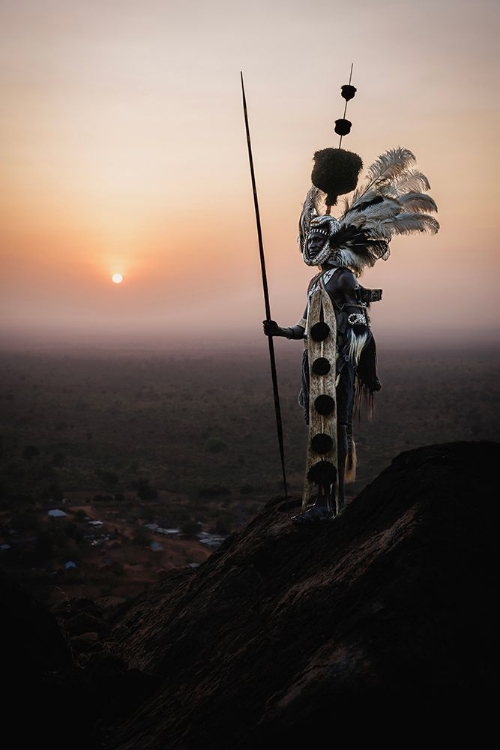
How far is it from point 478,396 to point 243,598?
1860 inches

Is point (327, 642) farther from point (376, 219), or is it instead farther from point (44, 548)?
point (44, 548)

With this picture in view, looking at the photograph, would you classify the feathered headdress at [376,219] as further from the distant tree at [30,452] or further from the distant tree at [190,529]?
the distant tree at [30,452]

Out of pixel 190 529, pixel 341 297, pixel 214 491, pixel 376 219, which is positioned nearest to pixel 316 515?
pixel 341 297

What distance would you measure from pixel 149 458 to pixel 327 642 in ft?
84.4

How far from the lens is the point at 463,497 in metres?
3.51

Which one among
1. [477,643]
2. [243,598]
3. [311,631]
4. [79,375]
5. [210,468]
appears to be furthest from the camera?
[79,375]

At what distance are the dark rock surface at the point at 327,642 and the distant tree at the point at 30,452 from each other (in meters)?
22.0

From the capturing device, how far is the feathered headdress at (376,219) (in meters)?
5.57

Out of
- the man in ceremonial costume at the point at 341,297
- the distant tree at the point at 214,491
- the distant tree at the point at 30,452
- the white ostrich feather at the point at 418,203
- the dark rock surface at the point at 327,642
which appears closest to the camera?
the dark rock surface at the point at 327,642

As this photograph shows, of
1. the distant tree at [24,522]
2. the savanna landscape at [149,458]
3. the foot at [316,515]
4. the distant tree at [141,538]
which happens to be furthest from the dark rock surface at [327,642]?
the distant tree at [24,522]

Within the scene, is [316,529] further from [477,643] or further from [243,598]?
[477,643]

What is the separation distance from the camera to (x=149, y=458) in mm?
27828

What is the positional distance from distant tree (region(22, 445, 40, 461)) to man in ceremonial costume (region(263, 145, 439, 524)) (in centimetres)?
2358

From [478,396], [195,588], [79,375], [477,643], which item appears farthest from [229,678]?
[79,375]
